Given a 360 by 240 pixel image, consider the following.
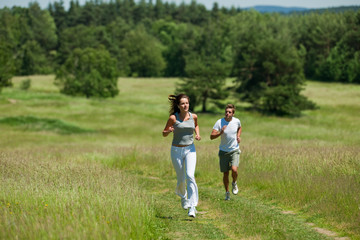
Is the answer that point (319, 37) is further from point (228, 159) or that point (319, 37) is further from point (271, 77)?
point (228, 159)

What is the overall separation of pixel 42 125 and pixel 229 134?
3390 cm

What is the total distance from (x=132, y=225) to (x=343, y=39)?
89.6 metres

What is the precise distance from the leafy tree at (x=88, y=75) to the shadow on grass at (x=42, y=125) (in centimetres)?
3121

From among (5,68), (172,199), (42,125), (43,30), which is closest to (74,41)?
(43,30)

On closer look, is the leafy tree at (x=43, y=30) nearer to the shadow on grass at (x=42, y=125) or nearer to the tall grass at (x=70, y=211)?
the shadow on grass at (x=42, y=125)

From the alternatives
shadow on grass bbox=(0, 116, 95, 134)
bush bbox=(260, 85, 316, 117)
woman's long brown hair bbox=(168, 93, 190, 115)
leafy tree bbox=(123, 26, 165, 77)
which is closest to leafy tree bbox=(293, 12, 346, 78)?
leafy tree bbox=(123, 26, 165, 77)

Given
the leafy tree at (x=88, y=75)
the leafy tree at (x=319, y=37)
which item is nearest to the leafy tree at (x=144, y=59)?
the leafy tree at (x=319, y=37)

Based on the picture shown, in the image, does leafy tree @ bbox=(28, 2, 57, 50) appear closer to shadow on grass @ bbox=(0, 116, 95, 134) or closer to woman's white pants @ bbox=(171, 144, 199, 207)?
shadow on grass @ bbox=(0, 116, 95, 134)

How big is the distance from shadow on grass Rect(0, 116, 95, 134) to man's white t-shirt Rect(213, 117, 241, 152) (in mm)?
31071

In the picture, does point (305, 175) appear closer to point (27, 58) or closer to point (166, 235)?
point (166, 235)

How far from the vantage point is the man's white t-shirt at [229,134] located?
9.77 metres

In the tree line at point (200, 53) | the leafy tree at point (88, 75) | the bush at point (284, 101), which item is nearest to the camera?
the bush at point (284, 101)

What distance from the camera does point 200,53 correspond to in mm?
123125

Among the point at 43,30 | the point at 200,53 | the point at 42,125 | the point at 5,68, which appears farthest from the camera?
the point at 43,30
